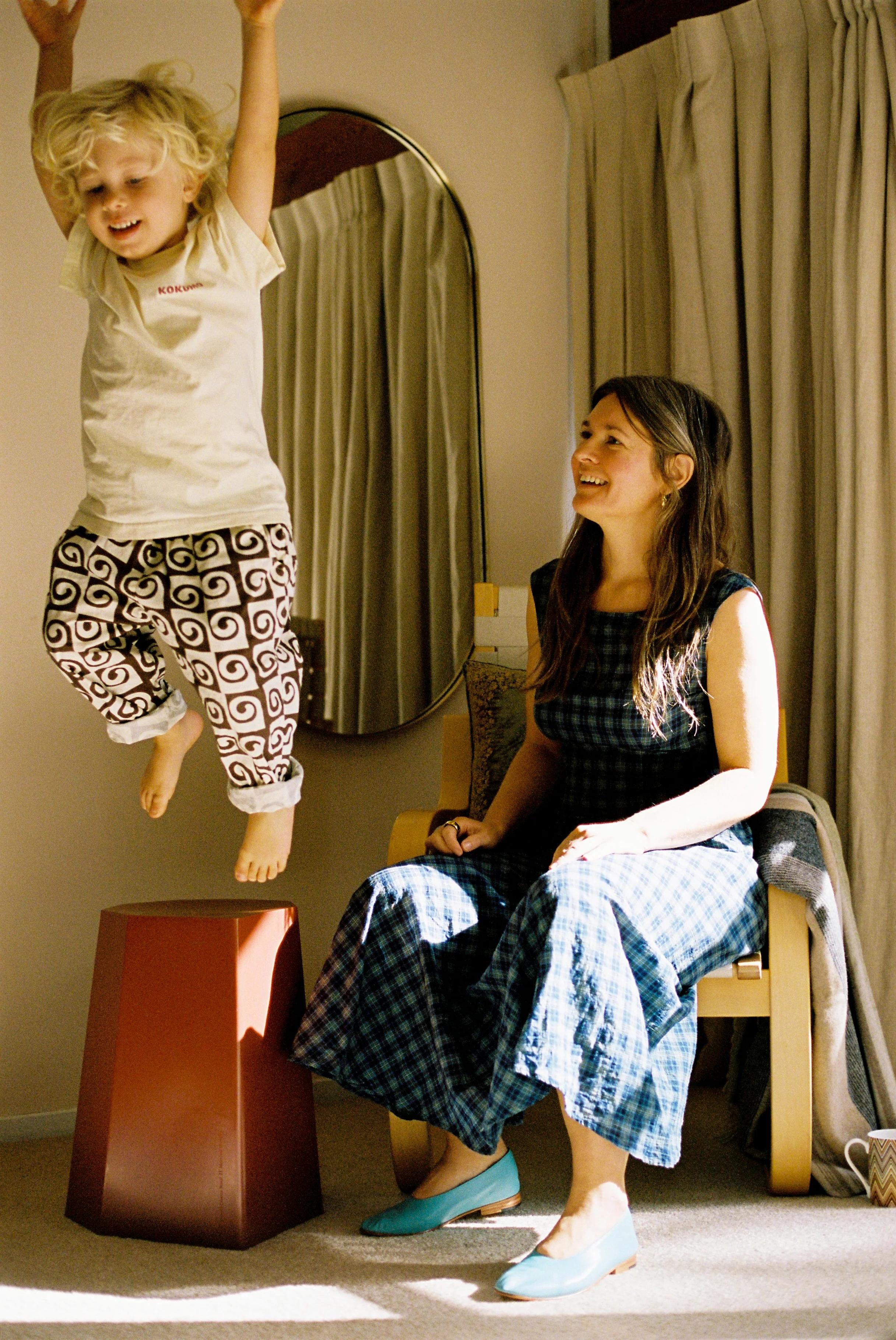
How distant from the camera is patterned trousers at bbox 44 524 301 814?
1668mm

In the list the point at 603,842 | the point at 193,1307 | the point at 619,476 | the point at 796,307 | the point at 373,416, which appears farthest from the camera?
the point at 373,416

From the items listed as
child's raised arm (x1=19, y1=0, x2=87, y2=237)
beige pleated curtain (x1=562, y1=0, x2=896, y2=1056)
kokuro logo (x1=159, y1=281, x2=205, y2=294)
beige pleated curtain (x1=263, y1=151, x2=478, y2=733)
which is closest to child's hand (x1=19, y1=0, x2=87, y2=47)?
child's raised arm (x1=19, y1=0, x2=87, y2=237)

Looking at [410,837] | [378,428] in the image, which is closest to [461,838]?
[410,837]

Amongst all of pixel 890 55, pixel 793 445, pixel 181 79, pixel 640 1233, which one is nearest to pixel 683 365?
pixel 793 445

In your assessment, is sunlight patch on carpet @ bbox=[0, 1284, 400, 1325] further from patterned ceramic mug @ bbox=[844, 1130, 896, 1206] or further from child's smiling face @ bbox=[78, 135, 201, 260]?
child's smiling face @ bbox=[78, 135, 201, 260]

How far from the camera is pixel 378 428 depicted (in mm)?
2635

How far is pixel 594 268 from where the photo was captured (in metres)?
2.85

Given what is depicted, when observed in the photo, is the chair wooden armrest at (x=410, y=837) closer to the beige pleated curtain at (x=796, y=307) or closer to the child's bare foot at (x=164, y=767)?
the child's bare foot at (x=164, y=767)

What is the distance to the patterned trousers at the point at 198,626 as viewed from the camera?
167 centimetres

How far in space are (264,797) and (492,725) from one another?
0.72 m

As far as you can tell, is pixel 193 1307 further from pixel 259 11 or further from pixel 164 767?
pixel 259 11

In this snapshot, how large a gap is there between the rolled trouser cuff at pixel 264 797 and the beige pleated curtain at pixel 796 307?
3.57ft

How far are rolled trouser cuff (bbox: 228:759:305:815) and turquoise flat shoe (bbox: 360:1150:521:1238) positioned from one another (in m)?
0.60

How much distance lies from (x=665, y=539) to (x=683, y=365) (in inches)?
28.3
